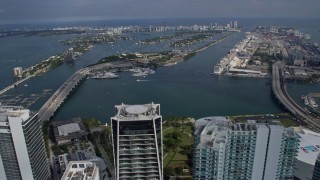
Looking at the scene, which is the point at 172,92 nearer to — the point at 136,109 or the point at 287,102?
the point at 287,102

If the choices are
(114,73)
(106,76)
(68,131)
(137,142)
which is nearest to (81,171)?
(137,142)

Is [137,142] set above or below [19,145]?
above

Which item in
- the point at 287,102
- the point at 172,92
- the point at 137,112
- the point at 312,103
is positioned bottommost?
the point at 312,103

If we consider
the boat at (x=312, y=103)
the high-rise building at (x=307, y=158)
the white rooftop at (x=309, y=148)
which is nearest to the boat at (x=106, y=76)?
the boat at (x=312, y=103)

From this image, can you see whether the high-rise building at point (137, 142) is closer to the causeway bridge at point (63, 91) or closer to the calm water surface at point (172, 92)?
the calm water surface at point (172, 92)

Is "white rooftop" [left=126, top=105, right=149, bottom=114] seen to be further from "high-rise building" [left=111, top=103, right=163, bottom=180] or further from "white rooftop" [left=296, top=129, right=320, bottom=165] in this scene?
"white rooftop" [left=296, top=129, right=320, bottom=165]

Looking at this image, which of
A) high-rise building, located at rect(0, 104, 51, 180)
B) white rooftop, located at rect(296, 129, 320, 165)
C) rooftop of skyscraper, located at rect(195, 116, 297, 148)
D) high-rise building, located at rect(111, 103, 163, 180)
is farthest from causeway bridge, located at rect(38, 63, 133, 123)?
white rooftop, located at rect(296, 129, 320, 165)

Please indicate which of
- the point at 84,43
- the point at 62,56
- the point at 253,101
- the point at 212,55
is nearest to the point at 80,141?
the point at 253,101
